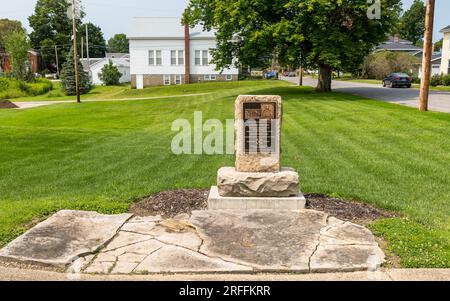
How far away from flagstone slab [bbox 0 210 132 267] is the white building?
4693 cm

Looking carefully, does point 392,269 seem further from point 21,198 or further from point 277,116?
point 21,198

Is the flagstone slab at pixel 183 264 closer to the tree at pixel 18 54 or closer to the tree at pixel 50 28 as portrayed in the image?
the tree at pixel 18 54

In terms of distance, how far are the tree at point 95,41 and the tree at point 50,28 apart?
303 inches

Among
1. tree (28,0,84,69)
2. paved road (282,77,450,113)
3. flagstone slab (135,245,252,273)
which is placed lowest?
flagstone slab (135,245,252,273)

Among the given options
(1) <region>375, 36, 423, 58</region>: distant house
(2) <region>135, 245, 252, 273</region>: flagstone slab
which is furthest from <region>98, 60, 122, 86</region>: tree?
(2) <region>135, 245, 252, 273</region>: flagstone slab

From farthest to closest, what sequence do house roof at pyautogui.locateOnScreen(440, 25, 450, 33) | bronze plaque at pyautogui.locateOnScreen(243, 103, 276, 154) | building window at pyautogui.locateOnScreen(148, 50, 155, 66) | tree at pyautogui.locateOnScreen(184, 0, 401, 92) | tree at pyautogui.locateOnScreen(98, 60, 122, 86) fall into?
tree at pyautogui.locateOnScreen(98, 60, 122, 86), building window at pyautogui.locateOnScreen(148, 50, 155, 66), house roof at pyautogui.locateOnScreen(440, 25, 450, 33), tree at pyautogui.locateOnScreen(184, 0, 401, 92), bronze plaque at pyautogui.locateOnScreen(243, 103, 276, 154)

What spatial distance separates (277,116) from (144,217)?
243 centimetres

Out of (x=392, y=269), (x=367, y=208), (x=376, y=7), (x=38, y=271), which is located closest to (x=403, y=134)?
(x=367, y=208)

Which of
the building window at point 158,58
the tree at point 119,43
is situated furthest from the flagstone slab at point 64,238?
the tree at point 119,43

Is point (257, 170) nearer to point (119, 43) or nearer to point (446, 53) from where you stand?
point (446, 53)

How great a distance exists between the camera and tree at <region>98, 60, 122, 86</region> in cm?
6119

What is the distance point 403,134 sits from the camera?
531 inches

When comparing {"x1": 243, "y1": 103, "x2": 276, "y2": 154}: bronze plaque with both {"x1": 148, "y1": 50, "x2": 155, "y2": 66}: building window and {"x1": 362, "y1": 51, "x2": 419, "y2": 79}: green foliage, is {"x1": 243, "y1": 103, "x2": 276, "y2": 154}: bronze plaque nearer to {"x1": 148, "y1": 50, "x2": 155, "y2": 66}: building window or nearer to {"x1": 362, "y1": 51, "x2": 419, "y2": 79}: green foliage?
{"x1": 148, "y1": 50, "x2": 155, "y2": 66}: building window

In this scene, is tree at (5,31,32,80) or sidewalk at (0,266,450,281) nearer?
sidewalk at (0,266,450,281)
